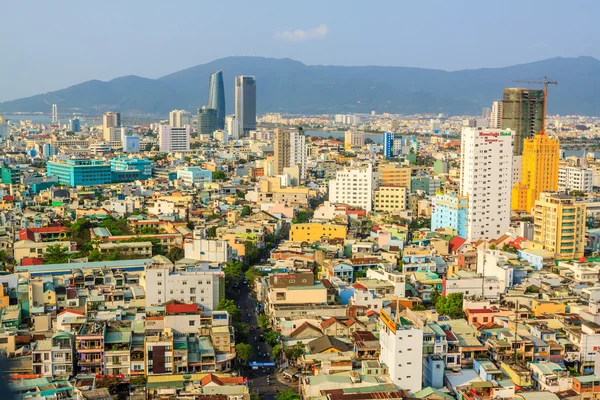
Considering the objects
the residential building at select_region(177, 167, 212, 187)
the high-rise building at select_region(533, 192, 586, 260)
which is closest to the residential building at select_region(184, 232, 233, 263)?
the high-rise building at select_region(533, 192, 586, 260)

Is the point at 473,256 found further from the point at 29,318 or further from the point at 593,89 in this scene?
the point at 593,89

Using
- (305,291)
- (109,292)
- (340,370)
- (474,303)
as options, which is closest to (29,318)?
(109,292)

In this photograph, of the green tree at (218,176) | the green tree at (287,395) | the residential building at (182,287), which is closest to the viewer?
the green tree at (287,395)

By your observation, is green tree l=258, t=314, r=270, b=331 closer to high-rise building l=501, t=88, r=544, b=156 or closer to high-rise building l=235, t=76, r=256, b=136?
high-rise building l=501, t=88, r=544, b=156

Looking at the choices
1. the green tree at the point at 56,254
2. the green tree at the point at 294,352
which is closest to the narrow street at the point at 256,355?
the green tree at the point at 294,352

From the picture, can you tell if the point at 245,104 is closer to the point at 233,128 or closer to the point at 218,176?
the point at 233,128

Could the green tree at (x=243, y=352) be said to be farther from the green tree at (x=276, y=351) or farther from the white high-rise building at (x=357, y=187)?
the white high-rise building at (x=357, y=187)
